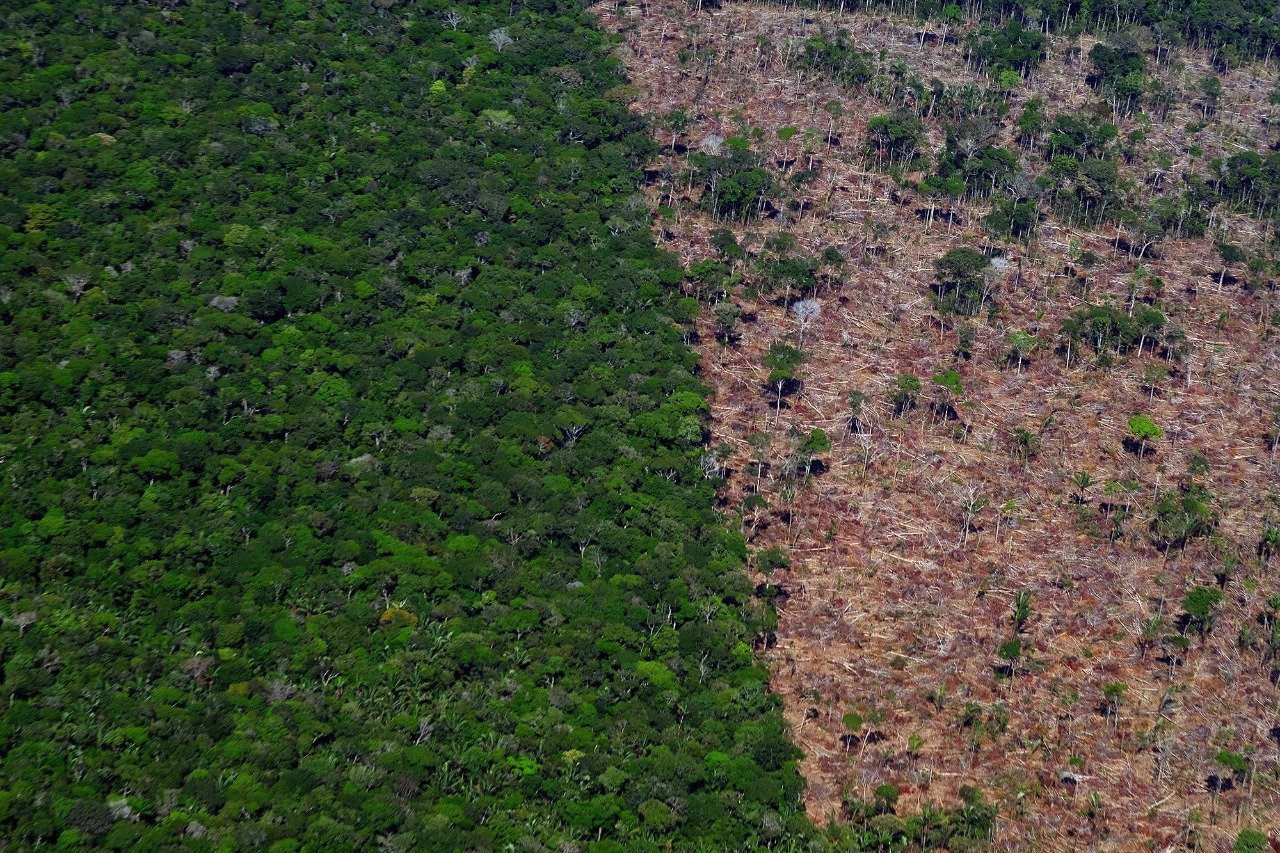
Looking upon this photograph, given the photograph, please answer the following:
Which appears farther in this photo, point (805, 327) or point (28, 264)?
point (805, 327)

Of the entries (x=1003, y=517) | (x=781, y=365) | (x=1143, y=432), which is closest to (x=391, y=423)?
(x=781, y=365)

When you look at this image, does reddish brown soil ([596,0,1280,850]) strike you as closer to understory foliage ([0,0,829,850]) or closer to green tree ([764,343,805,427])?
green tree ([764,343,805,427])

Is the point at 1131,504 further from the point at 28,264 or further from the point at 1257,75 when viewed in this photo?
the point at 28,264

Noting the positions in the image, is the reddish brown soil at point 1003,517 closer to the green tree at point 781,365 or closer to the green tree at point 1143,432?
the green tree at point 1143,432

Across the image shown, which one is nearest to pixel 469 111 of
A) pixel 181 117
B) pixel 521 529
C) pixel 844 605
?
pixel 181 117

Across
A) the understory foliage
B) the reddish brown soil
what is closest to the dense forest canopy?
the understory foliage

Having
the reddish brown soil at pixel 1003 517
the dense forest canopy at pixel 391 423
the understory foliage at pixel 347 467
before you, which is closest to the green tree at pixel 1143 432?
the reddish brown soil at pixel 1003 517

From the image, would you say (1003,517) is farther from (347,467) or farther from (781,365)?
(347,467)
